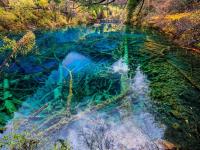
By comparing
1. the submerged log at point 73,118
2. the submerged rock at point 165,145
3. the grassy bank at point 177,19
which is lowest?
the submerged rock at point 165,145

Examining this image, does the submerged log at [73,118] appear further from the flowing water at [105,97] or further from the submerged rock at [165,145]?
the submerged rock at [165,145]

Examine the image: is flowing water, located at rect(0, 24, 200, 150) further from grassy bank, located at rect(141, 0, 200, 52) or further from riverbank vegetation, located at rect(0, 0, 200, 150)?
grassy bank, located at rect(141, 0, 200, 52)

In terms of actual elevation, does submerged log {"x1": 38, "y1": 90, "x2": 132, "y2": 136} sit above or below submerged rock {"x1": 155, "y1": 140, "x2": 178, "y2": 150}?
above

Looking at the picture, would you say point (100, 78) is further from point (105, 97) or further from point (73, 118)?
point (73, 118)

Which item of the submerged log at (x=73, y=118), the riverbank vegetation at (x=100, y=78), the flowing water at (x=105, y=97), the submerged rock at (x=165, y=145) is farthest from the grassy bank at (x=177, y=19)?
the submerged rock at (x=165, y=145)

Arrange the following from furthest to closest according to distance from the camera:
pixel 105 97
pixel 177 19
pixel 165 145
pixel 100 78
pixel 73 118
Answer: pixel 177 19 → pixel 100 78 → pixel 105 97 → pixel 73 118 → pixel 165 145

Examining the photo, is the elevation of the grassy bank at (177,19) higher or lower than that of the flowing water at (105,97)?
higher

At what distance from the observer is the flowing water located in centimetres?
692

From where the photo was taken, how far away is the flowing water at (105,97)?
6.92m

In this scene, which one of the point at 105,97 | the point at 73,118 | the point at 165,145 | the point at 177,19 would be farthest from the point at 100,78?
the point at 177,19

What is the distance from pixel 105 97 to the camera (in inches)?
363

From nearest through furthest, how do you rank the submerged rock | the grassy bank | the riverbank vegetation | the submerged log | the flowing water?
the submerged rock
the flowing water
the submerged log
the riverbank vegetation
the grassy bank

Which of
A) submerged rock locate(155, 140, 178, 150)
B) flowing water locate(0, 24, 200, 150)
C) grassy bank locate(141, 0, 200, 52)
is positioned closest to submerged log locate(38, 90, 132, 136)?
flowing water locate(0, 24, 200, 150)

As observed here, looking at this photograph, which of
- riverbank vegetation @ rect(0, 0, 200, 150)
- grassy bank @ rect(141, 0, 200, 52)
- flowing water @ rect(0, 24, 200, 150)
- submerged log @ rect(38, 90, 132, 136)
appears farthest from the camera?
grassy bank @ rect(141, 0, 200, 52)
